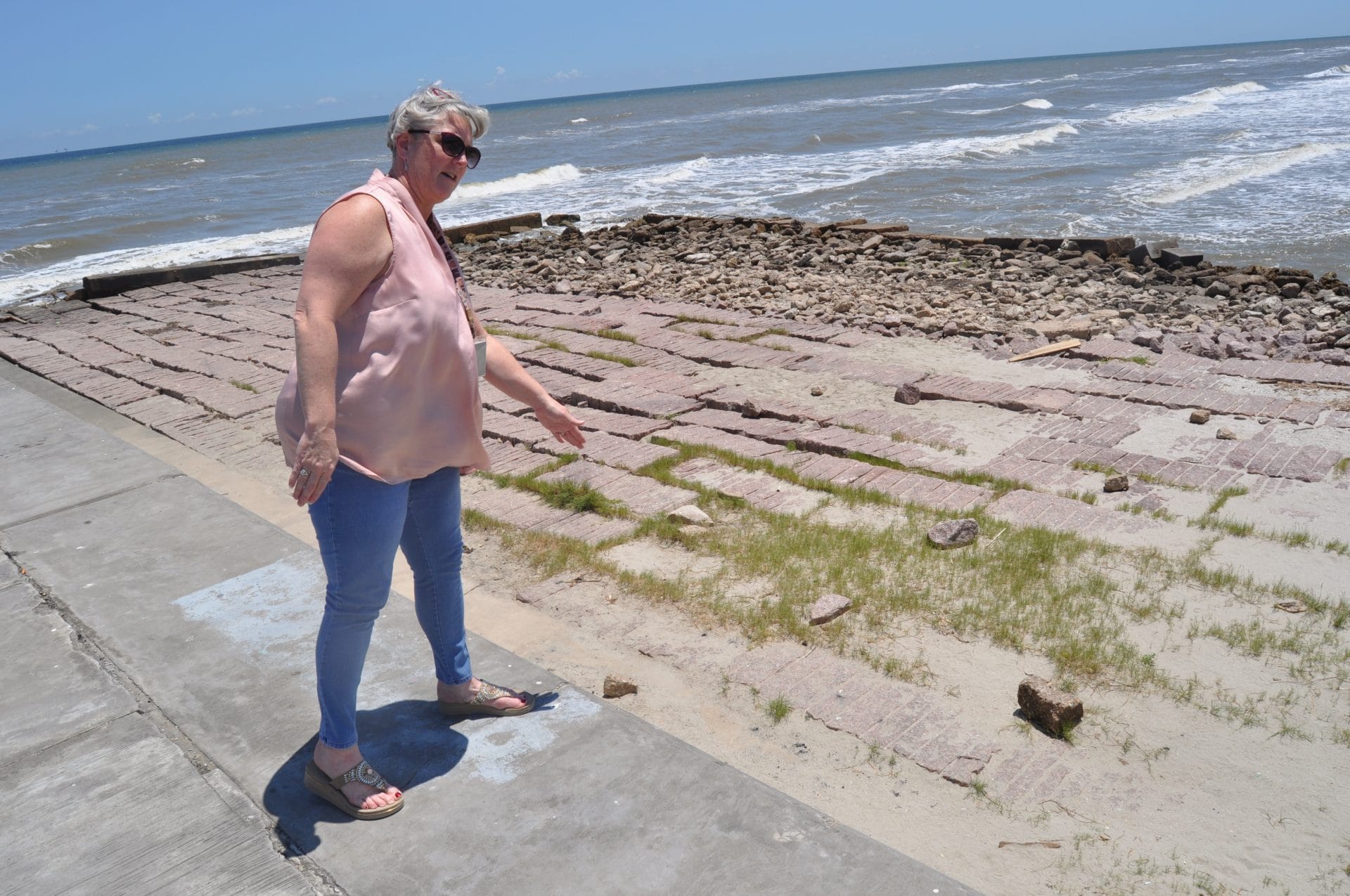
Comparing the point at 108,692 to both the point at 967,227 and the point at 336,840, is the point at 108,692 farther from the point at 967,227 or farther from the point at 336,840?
the point at 967,227

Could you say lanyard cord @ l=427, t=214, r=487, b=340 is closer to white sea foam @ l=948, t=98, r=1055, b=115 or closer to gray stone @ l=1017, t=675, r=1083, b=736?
gray stone @ l=1017, t=675, r=1083, b=736

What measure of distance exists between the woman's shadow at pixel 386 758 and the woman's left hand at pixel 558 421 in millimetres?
772

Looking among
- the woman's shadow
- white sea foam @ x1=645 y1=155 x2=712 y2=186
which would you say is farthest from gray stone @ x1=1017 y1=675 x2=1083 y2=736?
white sea foam @ x1=645 y1=155 x2=712 y2=186

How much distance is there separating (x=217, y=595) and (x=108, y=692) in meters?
0.66

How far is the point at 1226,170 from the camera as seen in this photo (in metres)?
20.5

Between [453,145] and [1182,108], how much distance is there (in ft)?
141

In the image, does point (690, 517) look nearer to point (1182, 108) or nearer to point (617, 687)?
→ point (617, 687)

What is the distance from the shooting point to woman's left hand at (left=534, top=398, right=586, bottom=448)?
9.64 feet

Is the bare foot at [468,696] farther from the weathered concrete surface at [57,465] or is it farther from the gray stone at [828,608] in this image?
the weathered concrete surface at [57,465]

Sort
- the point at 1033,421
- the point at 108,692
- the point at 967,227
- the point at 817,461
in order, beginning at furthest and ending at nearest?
1. the point at 967,227
2. the point at 1033,421
3. the point at 817,461
4. the point at 108,692

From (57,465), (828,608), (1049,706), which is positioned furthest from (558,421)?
(57,465)

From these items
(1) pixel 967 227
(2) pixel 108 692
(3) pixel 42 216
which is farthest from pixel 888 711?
(3) pixel 42 216

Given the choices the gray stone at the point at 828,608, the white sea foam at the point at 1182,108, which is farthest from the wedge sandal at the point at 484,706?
the white sea foam at the point at 1182,108

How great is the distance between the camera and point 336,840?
2541 millimetres
